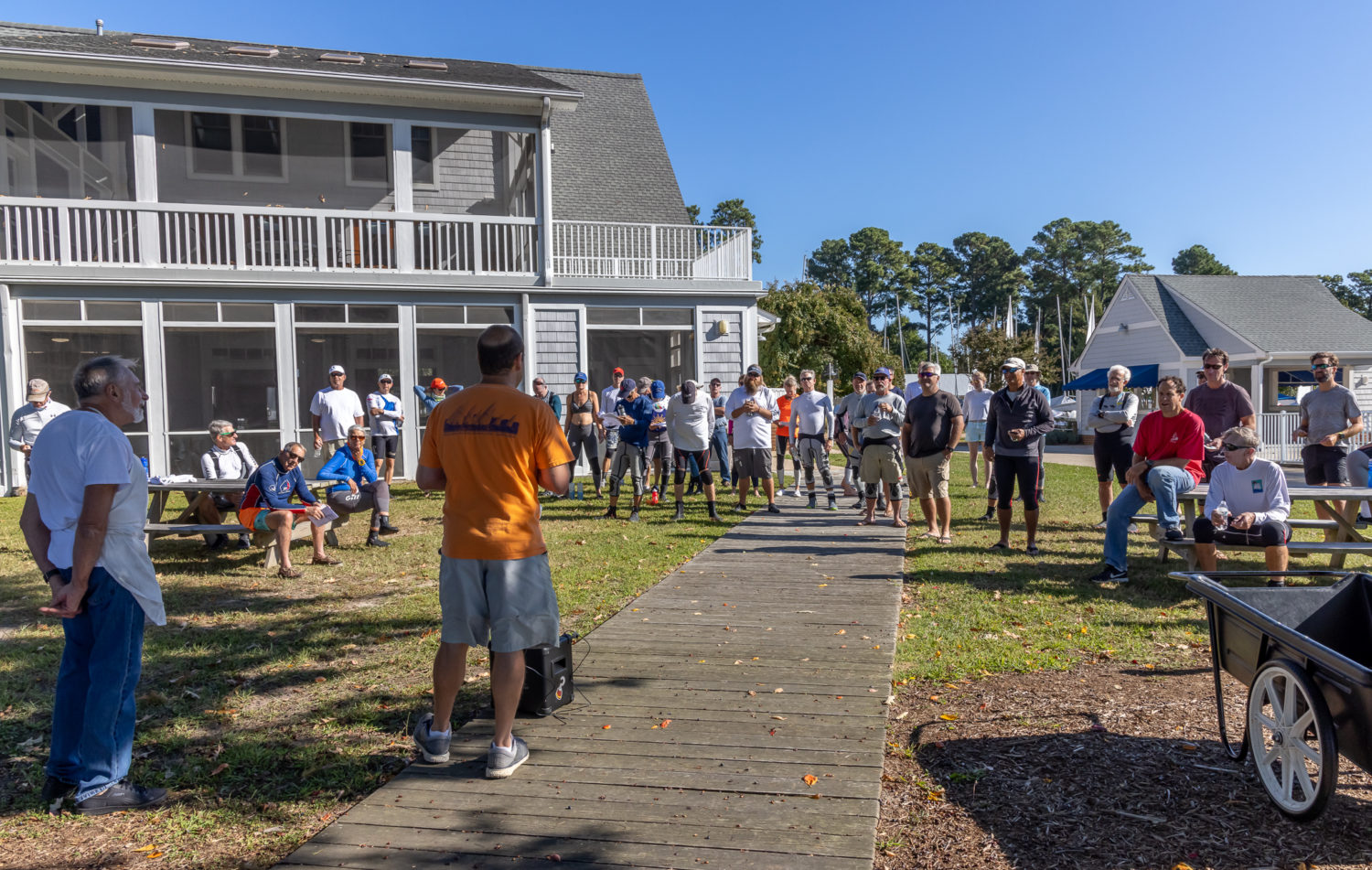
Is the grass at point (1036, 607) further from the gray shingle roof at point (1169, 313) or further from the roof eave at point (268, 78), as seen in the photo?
the gray shingle roof at point (1169, 313)

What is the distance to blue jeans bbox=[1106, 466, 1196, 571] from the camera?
714 centimetres

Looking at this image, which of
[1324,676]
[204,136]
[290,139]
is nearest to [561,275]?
[290,139]

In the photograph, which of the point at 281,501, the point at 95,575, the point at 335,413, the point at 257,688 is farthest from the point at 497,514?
the point at 335,413

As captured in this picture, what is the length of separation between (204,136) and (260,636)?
1396 centimetres

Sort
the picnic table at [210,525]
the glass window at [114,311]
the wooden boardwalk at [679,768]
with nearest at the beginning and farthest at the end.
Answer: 1. the wooden boardwalk at [679,768]
2. the picnic table at [210,525]
3. the glass window at [114,311]

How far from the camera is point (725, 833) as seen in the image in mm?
3223

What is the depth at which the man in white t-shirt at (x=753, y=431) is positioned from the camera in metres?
11.6

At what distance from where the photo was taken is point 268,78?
48.3 feet

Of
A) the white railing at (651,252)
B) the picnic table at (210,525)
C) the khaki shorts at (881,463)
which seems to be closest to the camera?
the picnic table at (210,525)

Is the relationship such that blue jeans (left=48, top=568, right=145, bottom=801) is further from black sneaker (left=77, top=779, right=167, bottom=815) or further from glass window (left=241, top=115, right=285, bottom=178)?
glass window (left=241, top=115, right=285, bottom=178)

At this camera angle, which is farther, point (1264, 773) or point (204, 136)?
point (204, 136)

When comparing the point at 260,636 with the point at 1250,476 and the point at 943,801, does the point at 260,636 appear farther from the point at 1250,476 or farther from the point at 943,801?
the point at 1250,476

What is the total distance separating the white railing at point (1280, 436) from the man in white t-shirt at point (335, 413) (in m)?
22.6

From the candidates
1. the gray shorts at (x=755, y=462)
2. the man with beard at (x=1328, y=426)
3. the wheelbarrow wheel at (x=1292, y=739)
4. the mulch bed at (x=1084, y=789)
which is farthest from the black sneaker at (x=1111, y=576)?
the gray shorts at (x=755, y=462)
